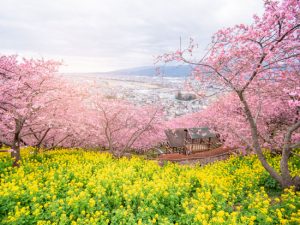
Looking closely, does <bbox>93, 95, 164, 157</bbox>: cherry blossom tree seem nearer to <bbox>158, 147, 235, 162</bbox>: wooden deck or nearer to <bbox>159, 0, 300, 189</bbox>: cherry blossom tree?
<bbox>158, 147, 235, 162</bbox>: wooden deck

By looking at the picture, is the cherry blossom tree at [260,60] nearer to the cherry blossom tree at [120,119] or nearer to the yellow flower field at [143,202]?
the yellow flower field at [143,202]

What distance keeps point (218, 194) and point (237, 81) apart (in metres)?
4.83


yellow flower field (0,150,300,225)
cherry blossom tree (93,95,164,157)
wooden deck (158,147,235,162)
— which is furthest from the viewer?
wooden deck (158,147,235,162)

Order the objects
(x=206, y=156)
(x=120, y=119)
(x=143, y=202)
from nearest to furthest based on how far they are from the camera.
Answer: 1. (x=143, y=202)
2. (x=120, y=119)
3. (x=206, y=156)

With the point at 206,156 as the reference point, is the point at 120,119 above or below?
above

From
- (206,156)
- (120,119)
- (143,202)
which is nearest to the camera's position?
(143,202)

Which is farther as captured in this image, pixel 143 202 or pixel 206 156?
pixel 206 156

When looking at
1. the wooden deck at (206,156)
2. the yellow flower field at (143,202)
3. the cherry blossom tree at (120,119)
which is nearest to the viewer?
the yellow flower field at (143,202)

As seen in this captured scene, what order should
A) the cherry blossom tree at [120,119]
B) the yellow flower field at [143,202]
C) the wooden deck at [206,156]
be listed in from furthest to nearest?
1. the wooden deck at [206,156]
2. the cherry blossom tree at [120,119]
3. the yellow flower field at [143,202]

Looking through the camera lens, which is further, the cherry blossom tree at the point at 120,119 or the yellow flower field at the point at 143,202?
the cherry blossom tree at the point at 120,119

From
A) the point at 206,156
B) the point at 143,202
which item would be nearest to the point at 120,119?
the point at 206,156

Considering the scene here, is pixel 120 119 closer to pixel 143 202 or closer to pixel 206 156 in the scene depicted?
pixel 206 156

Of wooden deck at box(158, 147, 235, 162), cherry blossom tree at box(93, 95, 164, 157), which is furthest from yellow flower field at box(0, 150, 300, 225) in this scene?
wooden deck at box(158, 147, 235, 162)

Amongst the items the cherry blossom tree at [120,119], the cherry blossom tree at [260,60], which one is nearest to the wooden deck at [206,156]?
the cherry blossom tree at [120,119]
